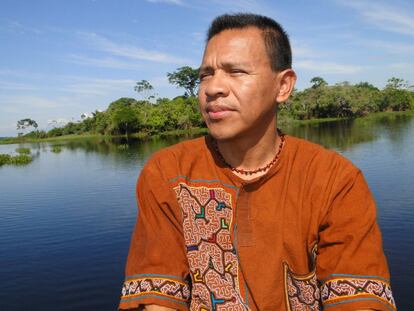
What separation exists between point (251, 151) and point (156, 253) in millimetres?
793

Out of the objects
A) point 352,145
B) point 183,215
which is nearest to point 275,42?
point 183,215

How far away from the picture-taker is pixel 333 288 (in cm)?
186

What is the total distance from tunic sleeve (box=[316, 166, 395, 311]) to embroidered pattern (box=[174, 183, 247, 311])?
468 mm

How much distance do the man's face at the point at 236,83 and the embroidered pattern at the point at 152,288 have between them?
0.81 metres

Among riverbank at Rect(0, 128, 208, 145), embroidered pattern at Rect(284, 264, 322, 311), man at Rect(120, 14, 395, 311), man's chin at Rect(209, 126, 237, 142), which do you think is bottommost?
riverbank at Rect(0, 128, 208, 145)

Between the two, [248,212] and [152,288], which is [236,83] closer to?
[248,212]

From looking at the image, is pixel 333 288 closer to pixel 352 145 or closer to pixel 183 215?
pixel 183 215

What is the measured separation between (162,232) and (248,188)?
1.77 feet

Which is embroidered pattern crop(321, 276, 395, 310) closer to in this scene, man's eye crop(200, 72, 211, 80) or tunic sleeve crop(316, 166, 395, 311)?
tunic sleeve crop(316, 166, 395, 311)

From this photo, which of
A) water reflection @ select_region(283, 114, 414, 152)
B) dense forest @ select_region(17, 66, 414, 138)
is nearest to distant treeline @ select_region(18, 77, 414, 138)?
dense forest @ select_region(17, 66, 414, 138)

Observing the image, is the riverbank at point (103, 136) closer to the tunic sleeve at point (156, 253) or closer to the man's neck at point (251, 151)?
the man's neck at point (251, 151)

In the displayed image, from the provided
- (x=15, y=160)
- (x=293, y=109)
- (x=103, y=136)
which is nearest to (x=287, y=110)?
(x=293, y=109)

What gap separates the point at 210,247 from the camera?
211 cm

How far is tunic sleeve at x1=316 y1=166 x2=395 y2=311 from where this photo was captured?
179cm
